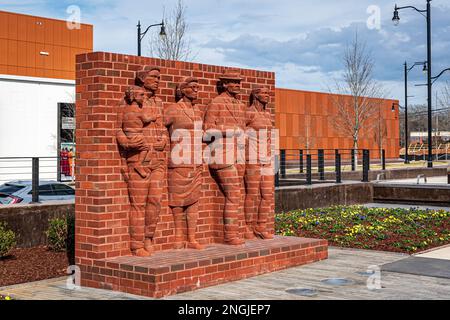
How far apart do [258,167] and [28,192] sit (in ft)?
24.0

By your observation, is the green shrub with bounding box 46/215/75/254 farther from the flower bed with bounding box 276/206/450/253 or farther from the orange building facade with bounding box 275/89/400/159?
the orange building facade with bounding box 275/89/400/159

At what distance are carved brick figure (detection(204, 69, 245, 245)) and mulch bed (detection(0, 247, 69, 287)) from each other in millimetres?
2721

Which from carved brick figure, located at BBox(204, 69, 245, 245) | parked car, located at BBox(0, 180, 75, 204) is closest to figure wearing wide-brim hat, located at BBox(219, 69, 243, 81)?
carved brick figure, located at BBox(204, 69, 245, 245)

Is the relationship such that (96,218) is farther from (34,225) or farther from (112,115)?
(34,225)

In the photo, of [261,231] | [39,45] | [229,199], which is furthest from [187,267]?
[39,45]

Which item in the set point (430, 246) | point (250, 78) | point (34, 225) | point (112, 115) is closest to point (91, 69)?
point (112, 115)

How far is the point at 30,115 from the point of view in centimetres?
3108

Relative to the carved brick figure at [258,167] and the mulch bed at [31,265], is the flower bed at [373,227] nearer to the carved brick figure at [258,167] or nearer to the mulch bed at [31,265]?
the carved brick figure at [258,167]

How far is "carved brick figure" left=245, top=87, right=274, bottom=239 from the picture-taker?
1055 centimetres

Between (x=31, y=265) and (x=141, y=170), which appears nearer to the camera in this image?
(x=141, y=170)

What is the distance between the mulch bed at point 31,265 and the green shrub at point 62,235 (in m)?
0.14

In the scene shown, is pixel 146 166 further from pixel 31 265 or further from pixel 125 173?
pixel 31 265

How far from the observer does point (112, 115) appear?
868cm

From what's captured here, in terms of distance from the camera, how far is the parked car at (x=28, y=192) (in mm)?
14998
